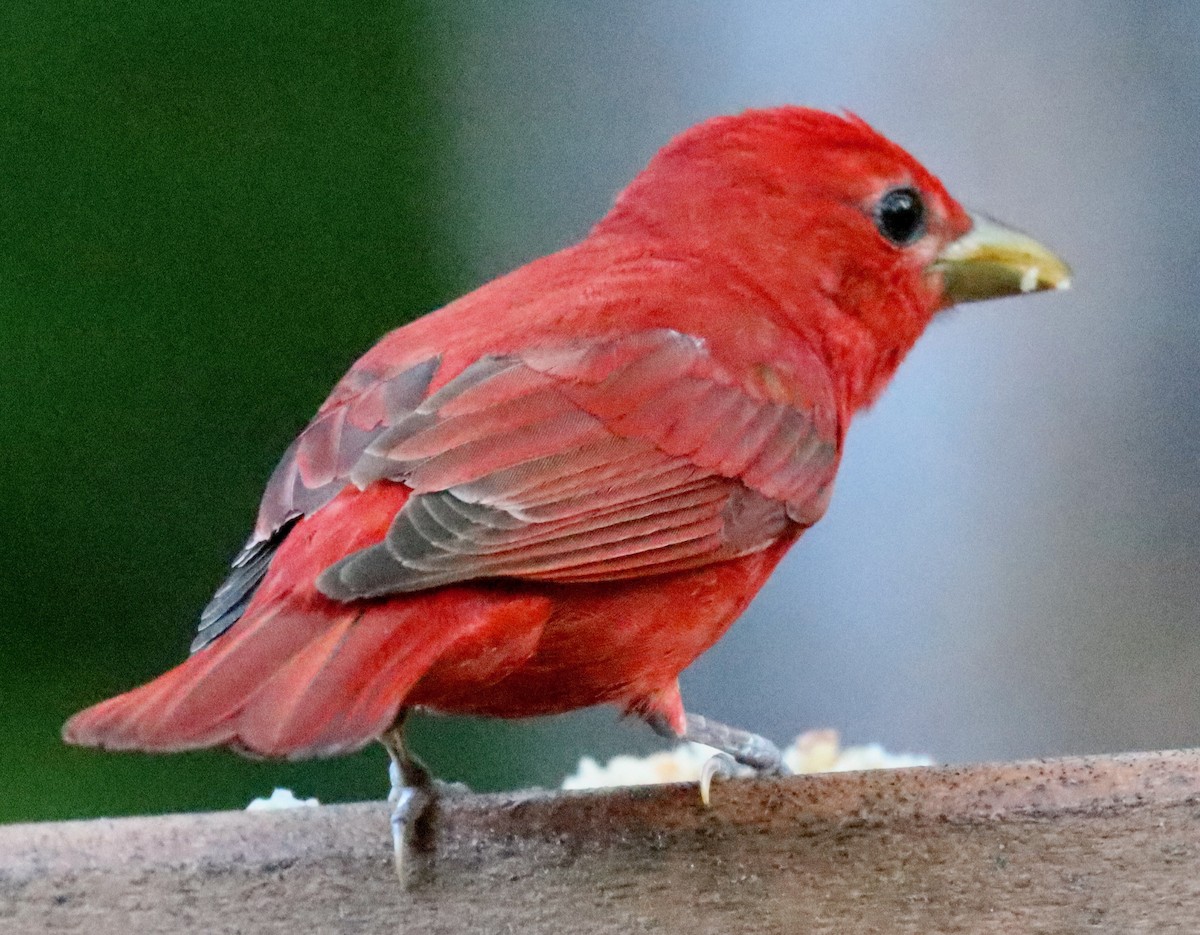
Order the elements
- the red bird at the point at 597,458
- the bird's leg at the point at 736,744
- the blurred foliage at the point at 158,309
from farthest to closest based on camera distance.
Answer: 1. the blurred foliage at the point at 158,309
2. the bird's leg at the point at 736,744
3. the red bird at the point at 597,458

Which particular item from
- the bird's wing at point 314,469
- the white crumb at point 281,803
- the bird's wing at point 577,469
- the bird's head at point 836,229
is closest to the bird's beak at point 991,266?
the bird's head at point 836,229

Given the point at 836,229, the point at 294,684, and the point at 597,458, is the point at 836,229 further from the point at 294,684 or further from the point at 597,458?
the point at 294,684

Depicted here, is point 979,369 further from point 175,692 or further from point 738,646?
point 175,692

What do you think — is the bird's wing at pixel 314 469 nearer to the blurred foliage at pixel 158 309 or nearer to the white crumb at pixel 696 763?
the white crumb at pixel 696 763

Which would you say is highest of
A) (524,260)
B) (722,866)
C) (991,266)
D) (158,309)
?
(524,260)

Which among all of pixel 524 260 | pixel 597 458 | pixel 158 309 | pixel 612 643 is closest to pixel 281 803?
pixel 612 643

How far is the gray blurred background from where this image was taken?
2486mm

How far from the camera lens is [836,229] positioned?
2.12 m

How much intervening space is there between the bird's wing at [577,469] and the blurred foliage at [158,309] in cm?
89

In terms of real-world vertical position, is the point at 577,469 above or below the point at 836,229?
below

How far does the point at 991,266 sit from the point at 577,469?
831mm

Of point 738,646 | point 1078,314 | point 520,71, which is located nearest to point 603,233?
point 520,71

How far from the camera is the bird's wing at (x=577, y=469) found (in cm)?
149

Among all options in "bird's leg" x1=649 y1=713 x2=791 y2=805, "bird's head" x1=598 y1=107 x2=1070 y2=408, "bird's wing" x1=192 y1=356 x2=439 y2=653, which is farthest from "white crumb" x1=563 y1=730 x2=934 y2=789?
"bird's wing" x1=192 y1=356 x2=439 y2=653
